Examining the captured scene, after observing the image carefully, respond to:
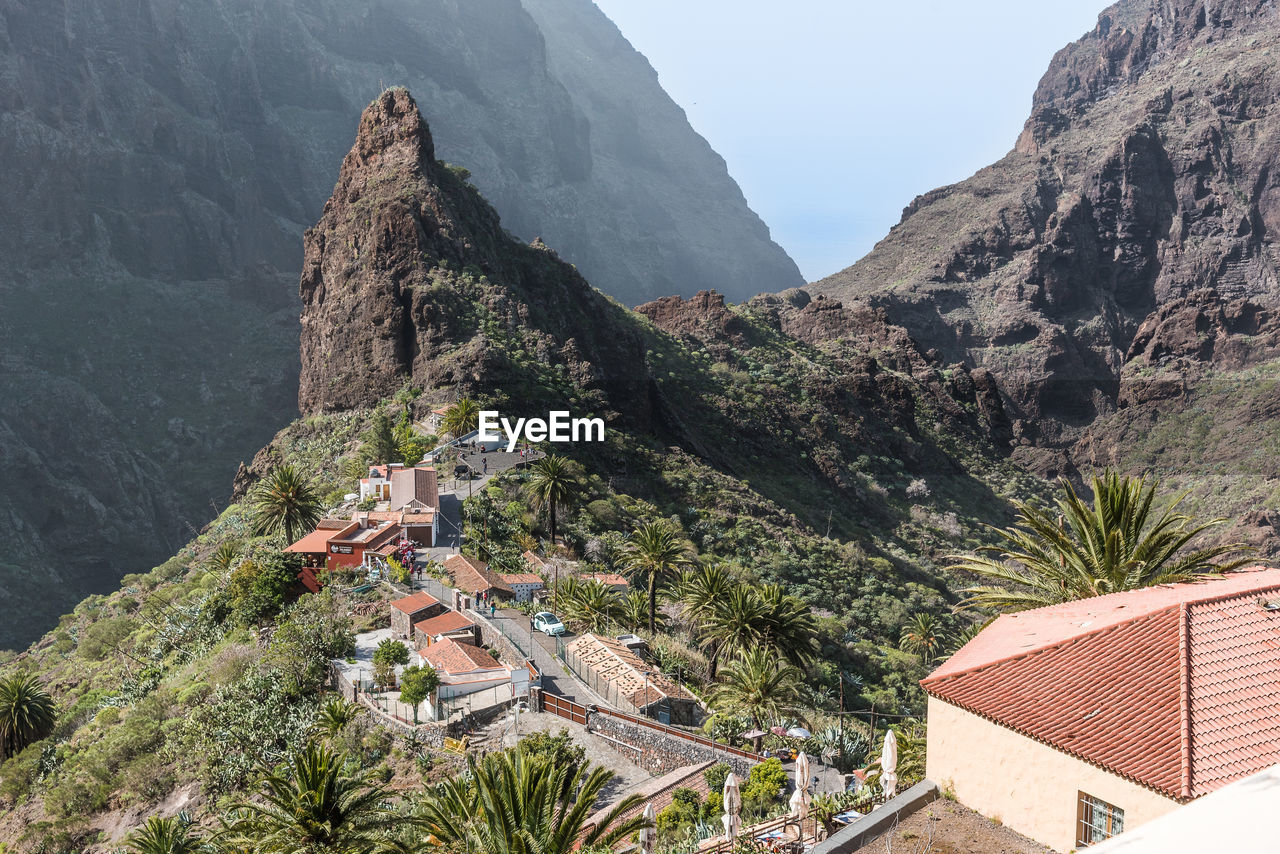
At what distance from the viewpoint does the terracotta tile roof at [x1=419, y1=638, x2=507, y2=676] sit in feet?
107

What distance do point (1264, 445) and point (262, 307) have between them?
588ft

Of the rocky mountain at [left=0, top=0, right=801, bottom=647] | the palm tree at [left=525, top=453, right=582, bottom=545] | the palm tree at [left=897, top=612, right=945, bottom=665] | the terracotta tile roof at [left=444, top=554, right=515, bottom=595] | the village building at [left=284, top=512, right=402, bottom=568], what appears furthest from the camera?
the rocky mountain at [left=0, top=0, right=801, bottom=647]

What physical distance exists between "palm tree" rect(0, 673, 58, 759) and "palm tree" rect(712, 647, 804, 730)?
106ft

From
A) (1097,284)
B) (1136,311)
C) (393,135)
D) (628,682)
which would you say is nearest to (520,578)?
(628,682)

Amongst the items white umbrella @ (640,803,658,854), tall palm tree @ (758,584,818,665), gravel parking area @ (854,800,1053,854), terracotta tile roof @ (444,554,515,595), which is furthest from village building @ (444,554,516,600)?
gravel parking area @ (854,800,1053,854)

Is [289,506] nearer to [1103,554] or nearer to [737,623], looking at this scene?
[737,623]

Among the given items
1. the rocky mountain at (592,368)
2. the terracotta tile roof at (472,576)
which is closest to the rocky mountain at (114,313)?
the rocky mountain at (592,368)

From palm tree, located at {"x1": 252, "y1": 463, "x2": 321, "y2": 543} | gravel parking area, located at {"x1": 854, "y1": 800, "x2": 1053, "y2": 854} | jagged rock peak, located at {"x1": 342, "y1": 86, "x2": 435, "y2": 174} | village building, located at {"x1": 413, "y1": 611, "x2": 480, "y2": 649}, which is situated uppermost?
jagged rock peak, located at {"x1": 342, "y1": 86, "x2": 435, "y2": 174}

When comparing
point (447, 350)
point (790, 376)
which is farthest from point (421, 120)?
point (790, 376)

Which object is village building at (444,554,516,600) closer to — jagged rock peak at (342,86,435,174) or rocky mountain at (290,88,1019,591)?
rocky mountain at (290,88,1019,591)

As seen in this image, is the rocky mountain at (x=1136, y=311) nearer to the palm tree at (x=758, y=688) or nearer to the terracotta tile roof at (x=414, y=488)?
the terracotta tile roof at (x=414, y=488)

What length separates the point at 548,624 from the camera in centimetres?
3844

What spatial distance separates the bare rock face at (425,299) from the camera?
2968 inches

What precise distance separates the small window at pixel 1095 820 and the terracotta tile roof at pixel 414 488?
43.3 meters
